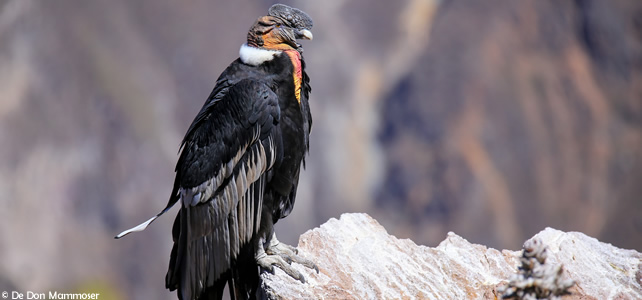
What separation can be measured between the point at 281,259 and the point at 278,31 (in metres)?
2.09

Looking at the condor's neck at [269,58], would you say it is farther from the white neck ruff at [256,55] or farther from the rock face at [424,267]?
the rock face at [424,267]

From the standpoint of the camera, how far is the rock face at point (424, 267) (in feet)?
24.0

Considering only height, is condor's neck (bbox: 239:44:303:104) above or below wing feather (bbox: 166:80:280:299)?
above

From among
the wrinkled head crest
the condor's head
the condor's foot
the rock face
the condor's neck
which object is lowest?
the condor's foot

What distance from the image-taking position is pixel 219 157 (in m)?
6.91

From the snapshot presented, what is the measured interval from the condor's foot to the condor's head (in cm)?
182

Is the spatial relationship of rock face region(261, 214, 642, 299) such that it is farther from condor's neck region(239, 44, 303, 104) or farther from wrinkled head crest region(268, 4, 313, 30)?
wrinkled head crest region(268, 4, 313, 30)

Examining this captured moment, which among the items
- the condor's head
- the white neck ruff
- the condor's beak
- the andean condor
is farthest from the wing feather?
the condor's beak

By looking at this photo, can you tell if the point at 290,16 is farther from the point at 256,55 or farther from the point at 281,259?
the point at 281,259

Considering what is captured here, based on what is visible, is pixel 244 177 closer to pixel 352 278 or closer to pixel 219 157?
pixel 219 157

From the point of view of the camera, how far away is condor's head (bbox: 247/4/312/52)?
23.8 feet

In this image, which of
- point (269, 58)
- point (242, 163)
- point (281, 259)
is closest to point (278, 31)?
point (269, 58)

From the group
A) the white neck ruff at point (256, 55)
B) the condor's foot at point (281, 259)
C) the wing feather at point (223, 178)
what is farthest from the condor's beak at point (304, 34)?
the condor's foot at point (281, 259)

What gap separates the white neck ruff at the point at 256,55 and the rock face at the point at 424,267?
6.32 feet
